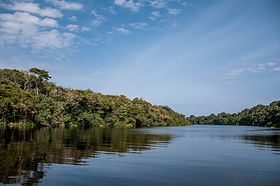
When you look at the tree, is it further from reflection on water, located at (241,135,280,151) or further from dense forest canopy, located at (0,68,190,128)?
reflection on water, located at (241,135,280,151)

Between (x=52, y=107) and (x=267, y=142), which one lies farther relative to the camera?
(x=52, y=107)

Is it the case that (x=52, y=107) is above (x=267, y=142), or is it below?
above

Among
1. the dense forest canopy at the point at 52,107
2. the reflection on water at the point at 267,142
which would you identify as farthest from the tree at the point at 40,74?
the reflection on water at the point at 267,142

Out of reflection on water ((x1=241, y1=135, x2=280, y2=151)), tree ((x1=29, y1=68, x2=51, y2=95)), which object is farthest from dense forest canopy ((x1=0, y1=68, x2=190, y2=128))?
reflection on water ((x1=241, y1=135, x2=280, y2=151))

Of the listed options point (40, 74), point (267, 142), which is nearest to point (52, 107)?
point (40, 74)

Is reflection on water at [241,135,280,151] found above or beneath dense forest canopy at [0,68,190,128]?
beneath

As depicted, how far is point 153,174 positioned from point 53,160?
759cm

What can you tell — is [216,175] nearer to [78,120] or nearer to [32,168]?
[32,168]

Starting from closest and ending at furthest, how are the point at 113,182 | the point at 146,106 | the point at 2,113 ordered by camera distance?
the point at 113,182 → the point at 2,113 → the point at 146,106

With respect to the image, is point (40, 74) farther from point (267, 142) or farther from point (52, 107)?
point (267, 142)

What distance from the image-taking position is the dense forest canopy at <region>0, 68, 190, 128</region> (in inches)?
2958

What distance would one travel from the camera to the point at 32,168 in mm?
17312

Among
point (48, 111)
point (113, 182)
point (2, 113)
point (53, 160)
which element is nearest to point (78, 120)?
point (48, 111)

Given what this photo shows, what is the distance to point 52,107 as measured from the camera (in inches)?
3509
